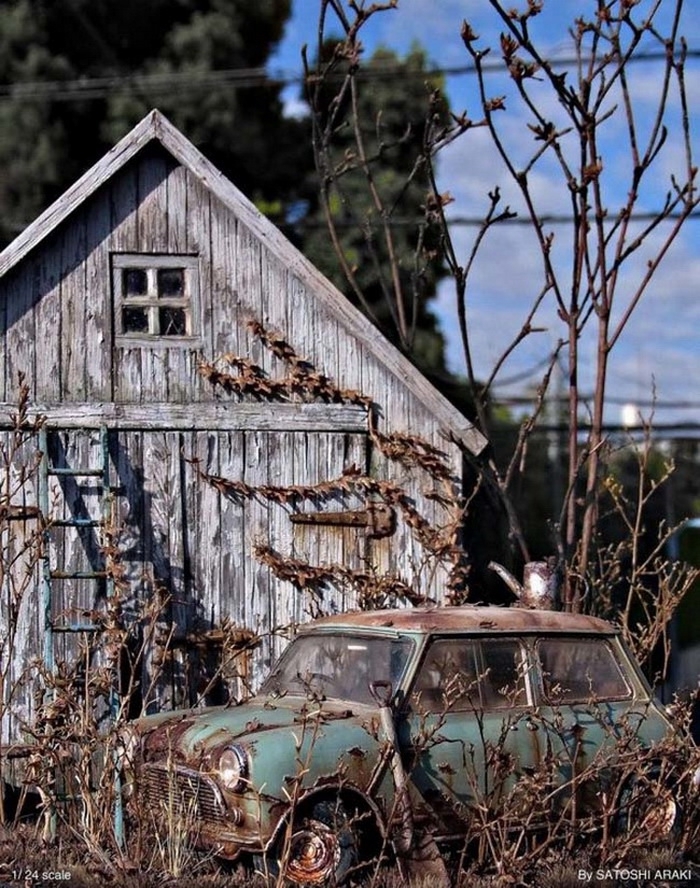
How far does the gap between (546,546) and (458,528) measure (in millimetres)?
14225

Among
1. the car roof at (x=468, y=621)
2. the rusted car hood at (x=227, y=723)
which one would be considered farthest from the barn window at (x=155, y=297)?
the rusted car hood at (x=227, y=723)

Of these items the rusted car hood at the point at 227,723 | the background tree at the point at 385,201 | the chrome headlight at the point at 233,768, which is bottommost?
the chrome headlight at the point at 233,768

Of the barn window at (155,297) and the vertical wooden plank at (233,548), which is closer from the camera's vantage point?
the vertical wooden plank at (233,548)

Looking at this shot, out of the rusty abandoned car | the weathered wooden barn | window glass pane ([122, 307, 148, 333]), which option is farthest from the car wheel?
window glass pane ([122, 307, 148, 333])

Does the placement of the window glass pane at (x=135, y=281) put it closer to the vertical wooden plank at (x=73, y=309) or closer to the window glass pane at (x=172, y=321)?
the window glass pane at (x=172, y=321)

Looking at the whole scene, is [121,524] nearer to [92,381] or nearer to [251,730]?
[92,381]

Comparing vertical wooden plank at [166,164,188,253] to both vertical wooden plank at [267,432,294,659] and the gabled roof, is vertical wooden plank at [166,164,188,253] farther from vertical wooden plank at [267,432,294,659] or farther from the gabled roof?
vertical wooden plank at [267,432,294,659]

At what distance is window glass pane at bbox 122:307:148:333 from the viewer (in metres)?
10.6

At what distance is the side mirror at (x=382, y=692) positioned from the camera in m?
7.50

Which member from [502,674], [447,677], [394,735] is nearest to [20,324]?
[447,677]

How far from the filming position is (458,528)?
10.6 meters

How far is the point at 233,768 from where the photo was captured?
7.21 metres

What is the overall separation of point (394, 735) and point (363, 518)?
3421 mm

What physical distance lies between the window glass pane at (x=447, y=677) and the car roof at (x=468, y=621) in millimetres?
106
